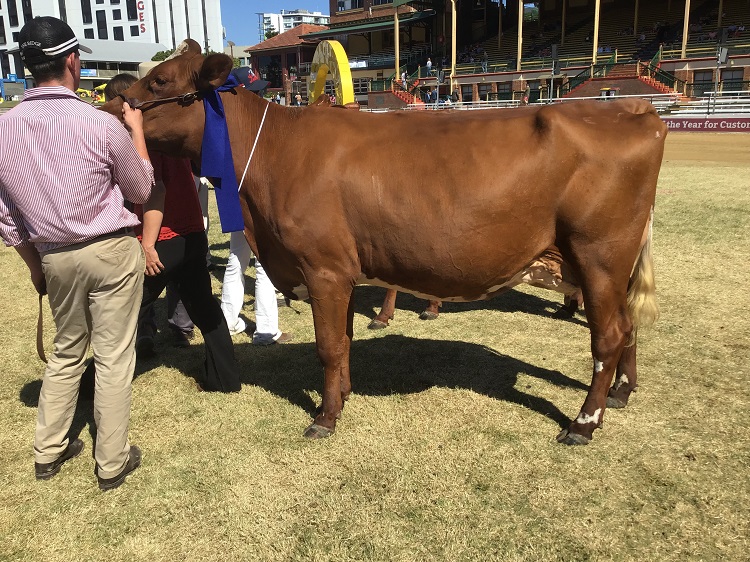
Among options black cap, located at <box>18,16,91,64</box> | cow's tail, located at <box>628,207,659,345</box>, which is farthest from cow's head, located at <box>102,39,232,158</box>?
cow's tail, located at <box>628,207,659,345</box>

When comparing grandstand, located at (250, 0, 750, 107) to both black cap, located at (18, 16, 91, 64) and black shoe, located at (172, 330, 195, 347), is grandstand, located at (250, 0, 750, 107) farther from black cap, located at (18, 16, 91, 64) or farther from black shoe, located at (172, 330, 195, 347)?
black cap, located at (18, 16, 91, 64)

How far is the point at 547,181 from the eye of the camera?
129 inches

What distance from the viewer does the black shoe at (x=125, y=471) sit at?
10.5ft

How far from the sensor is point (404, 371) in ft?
15.2

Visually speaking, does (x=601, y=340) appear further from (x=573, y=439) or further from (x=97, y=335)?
(x=97, y=335)

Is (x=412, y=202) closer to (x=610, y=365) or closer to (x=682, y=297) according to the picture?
(x=610, y=365)

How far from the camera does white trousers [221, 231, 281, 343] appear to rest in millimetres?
5180

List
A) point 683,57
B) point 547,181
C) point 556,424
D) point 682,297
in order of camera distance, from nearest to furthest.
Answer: point 547,181, point 556,424, point 682,297, point 683,57

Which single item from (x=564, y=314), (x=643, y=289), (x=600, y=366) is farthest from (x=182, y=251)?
(x=564, y=314)

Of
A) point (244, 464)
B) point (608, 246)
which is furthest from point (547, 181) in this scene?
point (244, 464)

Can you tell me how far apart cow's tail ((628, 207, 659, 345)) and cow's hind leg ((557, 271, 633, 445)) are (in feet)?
0.72

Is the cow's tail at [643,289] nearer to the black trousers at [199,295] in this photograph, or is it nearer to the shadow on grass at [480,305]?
the shadow on grass at [480,305]

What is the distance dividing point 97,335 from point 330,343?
4.40 feet

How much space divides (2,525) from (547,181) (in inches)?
135
